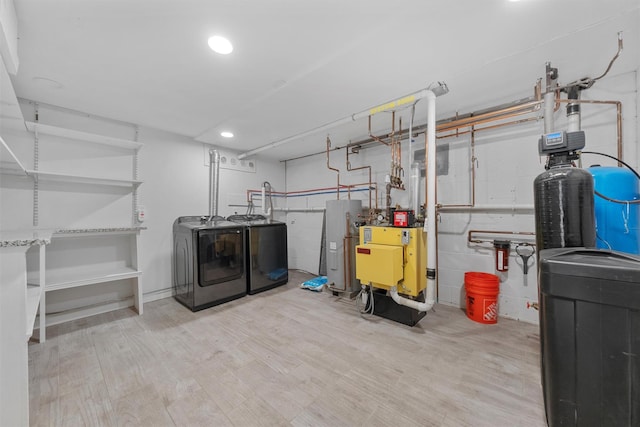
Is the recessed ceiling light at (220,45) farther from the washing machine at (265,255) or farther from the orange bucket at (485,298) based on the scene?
the orange bucket at (485,298)

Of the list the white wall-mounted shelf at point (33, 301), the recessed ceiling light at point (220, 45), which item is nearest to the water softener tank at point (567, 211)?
the recessed ceiling light at point (220, 45)

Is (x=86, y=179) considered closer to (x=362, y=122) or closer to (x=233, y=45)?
(x=233, y=45)

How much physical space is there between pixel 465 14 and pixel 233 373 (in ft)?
9.82

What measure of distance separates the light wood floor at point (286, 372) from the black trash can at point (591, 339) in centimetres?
96

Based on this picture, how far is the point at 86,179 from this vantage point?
2.80m

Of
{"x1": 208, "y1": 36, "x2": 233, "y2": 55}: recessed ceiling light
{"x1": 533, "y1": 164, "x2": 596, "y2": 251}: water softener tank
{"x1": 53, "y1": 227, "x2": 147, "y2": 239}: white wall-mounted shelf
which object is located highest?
{"x1": 208, "y1": 36, "x2": 233, "y2": 55}: recessed ceiling light

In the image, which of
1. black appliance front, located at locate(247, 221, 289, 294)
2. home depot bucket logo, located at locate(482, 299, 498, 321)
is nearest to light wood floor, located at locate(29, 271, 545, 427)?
home depot bucket logo, located at locate(482, 299, 498, 321)

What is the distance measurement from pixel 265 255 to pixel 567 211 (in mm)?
3429

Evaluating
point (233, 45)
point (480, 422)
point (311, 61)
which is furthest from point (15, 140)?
point (480, 422)

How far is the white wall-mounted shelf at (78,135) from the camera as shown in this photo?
7.87 ft

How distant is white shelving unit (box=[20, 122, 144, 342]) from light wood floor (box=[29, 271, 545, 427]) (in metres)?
0.36

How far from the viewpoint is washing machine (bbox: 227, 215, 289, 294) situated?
3559 mm

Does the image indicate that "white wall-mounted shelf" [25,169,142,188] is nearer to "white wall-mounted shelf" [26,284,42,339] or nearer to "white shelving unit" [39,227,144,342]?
"white shelving unit" [39,227,144,342]

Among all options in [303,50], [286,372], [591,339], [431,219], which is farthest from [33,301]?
[431,219]
